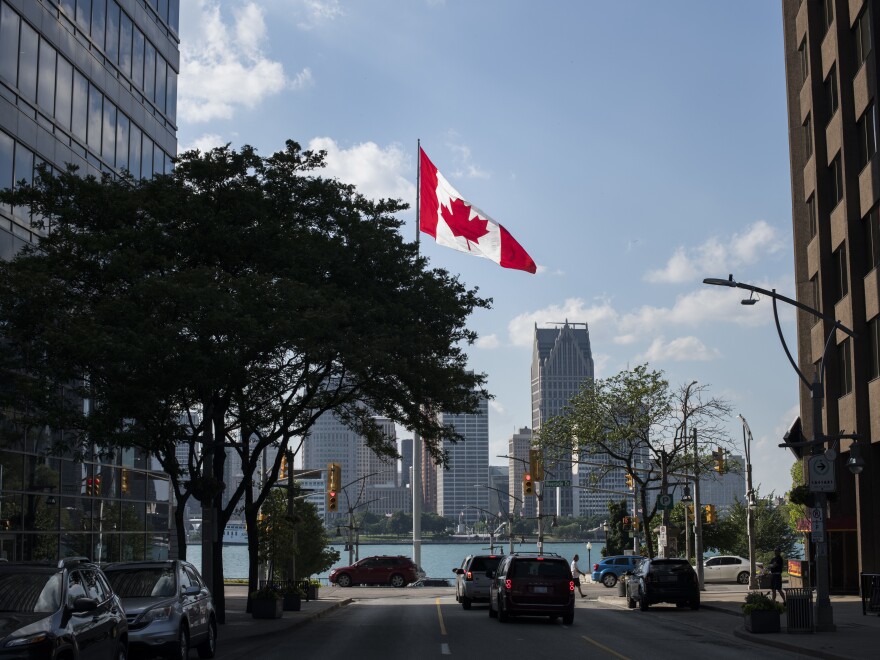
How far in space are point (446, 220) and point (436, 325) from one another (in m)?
18.3

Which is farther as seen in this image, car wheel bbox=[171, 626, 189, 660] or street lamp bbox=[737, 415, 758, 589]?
street lamp bbox=[737, 415, 758, 589]

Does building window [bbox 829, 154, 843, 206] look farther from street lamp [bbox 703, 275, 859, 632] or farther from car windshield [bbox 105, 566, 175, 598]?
car windshield [bbox 105, 566, 175, 598]

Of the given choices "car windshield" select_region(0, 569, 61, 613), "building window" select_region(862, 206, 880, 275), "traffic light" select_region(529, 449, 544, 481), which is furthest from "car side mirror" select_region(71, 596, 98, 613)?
"traffic light" select_region(529, 449, 544, 481)

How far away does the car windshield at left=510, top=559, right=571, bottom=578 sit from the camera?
28.9 meters

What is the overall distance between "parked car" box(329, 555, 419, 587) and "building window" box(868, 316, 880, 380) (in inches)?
1307

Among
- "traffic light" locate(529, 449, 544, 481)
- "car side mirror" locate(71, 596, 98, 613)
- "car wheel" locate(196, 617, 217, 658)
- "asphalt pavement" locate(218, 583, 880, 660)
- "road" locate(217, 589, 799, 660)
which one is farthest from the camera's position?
"traffic light" locate(529, 449, 544, 481)

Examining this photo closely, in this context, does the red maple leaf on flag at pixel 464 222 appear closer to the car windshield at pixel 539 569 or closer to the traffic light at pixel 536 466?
the traffic light at pixel 536 466

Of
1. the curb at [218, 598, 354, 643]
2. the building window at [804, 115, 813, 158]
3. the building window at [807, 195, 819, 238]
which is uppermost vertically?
the building window at [804, 115, 813, 158]

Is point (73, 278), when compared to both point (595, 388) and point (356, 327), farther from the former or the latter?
point (595, 388)

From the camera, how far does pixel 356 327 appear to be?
28656mm

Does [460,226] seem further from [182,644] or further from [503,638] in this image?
[182,644]

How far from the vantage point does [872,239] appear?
3719 cm

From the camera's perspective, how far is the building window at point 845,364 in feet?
129

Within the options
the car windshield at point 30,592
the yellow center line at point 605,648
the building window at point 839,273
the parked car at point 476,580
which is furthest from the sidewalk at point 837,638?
the car windshield at point 30,592
